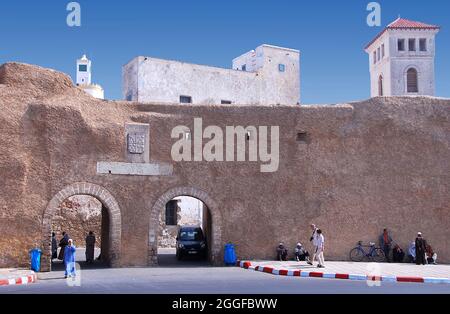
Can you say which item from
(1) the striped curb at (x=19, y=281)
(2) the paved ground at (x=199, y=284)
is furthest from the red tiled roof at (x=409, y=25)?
(1) the striped curb at (x=19, y=281)

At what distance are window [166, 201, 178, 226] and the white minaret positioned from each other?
37.1 meters

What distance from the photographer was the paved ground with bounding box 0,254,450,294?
12.4m

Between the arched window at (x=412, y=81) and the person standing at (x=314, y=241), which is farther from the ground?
the arched window at (x=412, y=81)

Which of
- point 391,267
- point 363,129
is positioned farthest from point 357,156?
point 391,267

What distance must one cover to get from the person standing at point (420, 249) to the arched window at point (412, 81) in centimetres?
2912

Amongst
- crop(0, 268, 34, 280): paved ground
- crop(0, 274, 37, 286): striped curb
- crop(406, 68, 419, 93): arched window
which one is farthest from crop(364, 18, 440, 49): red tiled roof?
crop(0, 274, 37, 286): striped curb

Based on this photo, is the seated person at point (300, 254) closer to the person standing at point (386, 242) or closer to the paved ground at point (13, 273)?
the person standing at point (386, 242)

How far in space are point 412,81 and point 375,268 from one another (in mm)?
32180

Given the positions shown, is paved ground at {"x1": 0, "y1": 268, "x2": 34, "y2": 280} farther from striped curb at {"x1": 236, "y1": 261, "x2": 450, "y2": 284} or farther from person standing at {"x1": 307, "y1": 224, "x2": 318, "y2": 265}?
person standing at {"x1": 307, "y1": 224, "x2": 318, "y2": 265}

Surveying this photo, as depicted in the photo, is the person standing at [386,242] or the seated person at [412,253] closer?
the seated person at [412,253]

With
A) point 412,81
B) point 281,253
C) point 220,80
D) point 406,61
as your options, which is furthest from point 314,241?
point 406,61

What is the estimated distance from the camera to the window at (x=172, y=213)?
106 feet

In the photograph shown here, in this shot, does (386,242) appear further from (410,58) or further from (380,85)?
(380,85)

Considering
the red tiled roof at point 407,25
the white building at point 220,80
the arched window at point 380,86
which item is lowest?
the white building at point 220,80
